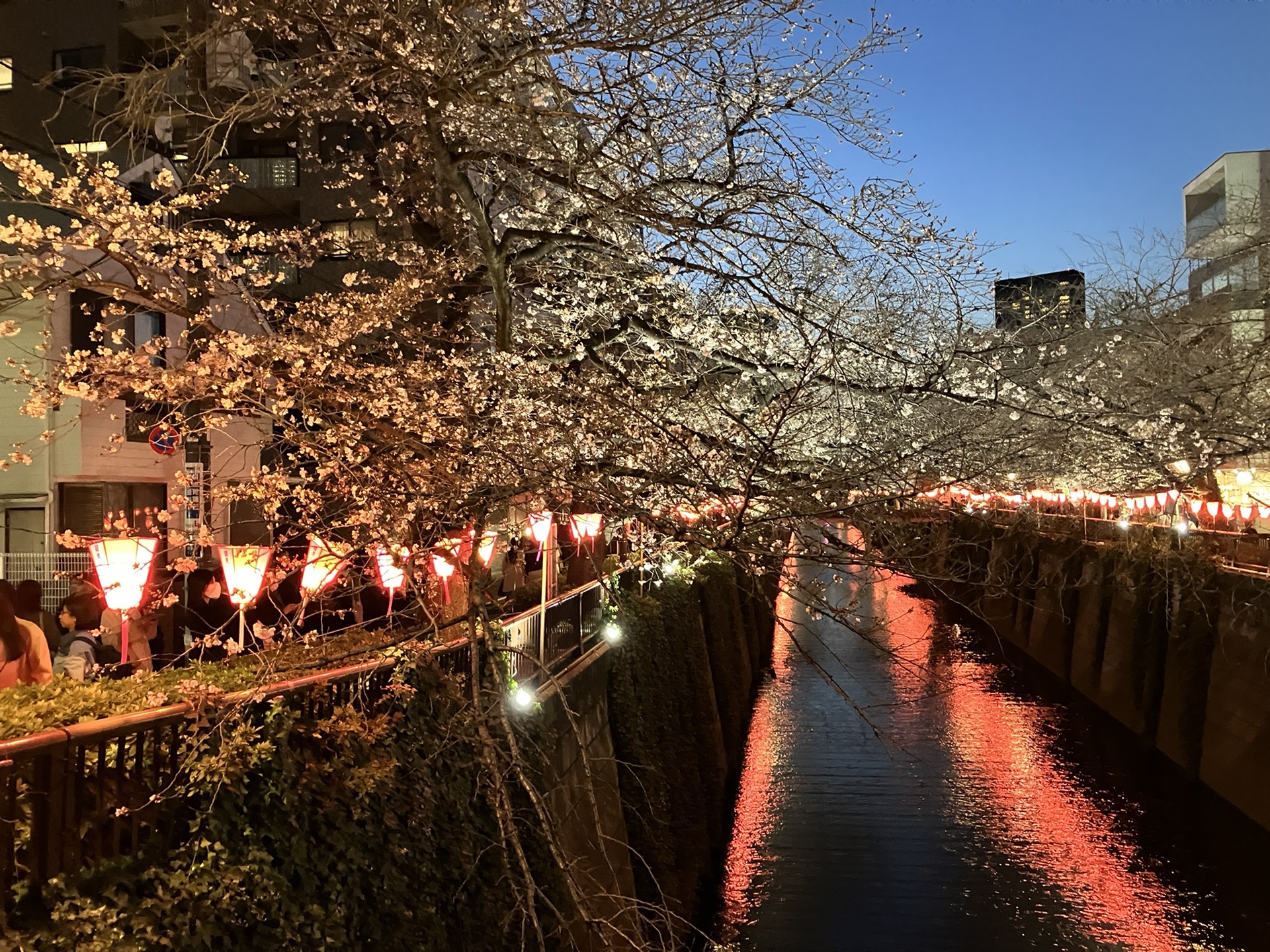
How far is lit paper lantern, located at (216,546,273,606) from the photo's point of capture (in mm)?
7355

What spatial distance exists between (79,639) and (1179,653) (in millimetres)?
17239

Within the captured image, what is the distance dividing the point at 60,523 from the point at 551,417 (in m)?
10.3

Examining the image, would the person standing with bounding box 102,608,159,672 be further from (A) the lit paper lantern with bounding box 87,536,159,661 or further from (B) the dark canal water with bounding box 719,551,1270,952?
(B) the dark canal water with bounding box 719,551,1270,952

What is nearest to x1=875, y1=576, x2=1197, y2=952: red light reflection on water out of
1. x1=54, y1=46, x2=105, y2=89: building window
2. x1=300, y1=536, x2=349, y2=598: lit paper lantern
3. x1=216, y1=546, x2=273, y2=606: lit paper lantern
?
x1=300, y1=536, x2=349, y2=598: lit paper lantern

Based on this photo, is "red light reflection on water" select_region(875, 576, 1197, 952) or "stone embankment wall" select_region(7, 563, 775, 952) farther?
"red light reflection on water" select_region(875, 576, 1197, 952)

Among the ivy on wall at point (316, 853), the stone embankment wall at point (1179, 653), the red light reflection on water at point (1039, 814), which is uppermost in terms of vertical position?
Answer: the ivy on wall at point (316, 853)

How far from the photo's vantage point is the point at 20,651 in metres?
5.35

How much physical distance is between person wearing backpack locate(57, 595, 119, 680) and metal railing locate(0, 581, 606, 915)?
2.50m

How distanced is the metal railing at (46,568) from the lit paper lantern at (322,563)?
7179mm

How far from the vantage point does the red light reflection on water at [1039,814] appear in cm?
1174

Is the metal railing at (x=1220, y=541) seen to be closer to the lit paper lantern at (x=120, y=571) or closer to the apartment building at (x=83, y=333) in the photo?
the lit paper lantern at (x=120, y=571)

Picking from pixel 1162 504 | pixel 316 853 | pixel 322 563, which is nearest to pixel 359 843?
pixel 316 853

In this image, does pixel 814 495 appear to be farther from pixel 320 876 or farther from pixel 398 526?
pixel 320 876

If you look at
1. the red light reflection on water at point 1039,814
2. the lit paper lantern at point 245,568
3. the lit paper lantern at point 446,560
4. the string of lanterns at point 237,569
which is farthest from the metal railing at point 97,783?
the red light reflection on water at point 1039,814
